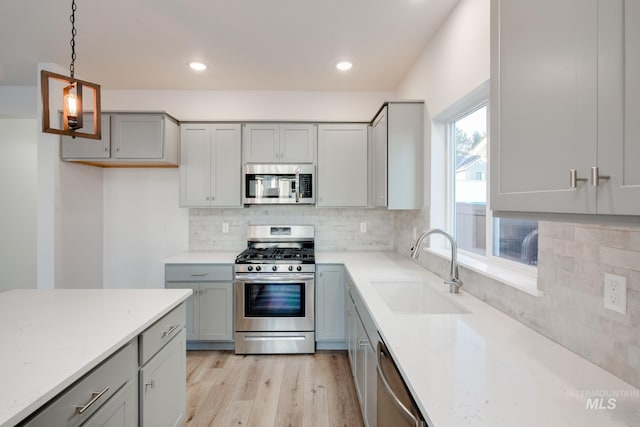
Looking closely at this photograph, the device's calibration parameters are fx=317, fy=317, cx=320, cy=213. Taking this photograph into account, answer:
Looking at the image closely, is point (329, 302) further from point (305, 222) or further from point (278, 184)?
point (278, 184)

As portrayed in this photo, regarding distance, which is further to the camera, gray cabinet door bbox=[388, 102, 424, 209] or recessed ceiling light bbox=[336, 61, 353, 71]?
recessed ceiling light bbox=[336, 61, 353, 71]

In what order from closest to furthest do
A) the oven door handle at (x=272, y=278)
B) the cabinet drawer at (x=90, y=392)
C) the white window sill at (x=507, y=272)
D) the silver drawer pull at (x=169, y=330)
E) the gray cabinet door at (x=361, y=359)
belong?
the cabinet drawer at (x=90, y=392), the white window sill at (x=507, y=272), the silver drawer pull at (x=169, y=330), the gray cabinet door at (x=361, y=359), the oven door handle at (x=272, y=278)

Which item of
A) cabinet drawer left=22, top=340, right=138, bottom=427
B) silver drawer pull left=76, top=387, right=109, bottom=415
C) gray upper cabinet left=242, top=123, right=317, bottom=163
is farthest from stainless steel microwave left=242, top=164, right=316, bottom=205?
silver drawer pull left=76, top=387, right=109, bottom=415

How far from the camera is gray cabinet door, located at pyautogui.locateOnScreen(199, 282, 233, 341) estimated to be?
3088mm

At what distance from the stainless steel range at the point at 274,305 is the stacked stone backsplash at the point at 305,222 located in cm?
63

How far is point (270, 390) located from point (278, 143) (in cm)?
230

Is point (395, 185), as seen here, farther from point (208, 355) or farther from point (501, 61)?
point (208, 355)

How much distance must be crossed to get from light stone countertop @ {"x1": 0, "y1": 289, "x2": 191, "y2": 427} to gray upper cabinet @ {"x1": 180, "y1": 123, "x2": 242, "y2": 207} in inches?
65.5

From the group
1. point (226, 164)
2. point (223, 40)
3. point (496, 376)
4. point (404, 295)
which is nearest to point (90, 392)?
point (496, 376)

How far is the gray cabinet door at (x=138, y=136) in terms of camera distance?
313 centimetres

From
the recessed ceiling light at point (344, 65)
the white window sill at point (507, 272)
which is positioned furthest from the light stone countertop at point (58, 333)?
the recessed ceiling light at point (344, 65)

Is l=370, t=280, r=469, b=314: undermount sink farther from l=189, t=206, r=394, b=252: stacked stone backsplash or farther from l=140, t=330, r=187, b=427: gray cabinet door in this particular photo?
l=189, t=206, r=394, b=252: stacked stone backsplash

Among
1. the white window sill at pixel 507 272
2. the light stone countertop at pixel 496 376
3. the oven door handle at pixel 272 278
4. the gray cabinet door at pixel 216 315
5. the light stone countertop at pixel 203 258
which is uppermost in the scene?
the white window sill at pixel 507 272

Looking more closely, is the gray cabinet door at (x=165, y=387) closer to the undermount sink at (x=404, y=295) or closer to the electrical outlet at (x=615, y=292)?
the undermount sink at (x=404, y=295)
